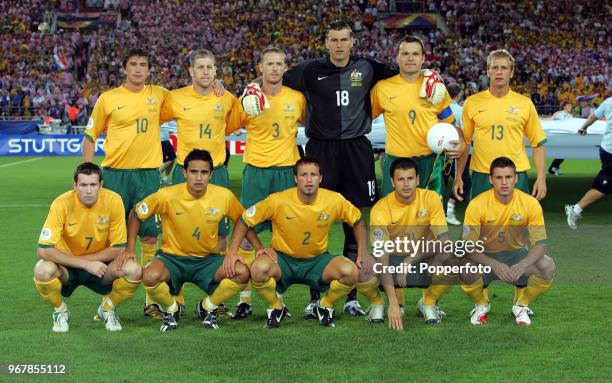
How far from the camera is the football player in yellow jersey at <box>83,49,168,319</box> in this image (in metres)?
6.96

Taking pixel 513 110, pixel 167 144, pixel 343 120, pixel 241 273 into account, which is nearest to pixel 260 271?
pixel 241 273

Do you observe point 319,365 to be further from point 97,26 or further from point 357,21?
point 97,26

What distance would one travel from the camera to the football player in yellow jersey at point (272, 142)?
6785mm

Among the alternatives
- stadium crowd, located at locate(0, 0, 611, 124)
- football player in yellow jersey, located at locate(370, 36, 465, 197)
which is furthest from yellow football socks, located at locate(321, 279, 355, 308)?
stadium crowd, located at locate(0, 0, 611, 124)

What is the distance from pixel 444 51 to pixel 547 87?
460cm

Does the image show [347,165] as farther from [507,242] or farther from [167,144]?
[167,144]

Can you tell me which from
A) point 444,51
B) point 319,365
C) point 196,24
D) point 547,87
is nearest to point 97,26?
point 196,24

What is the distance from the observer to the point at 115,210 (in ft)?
19.8

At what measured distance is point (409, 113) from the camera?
6695 mm

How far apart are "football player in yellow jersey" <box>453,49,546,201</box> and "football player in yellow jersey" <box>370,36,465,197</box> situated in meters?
0.21

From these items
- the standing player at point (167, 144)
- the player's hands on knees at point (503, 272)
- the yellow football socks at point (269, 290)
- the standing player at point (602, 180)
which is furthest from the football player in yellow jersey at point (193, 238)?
the standing player at point (167, 144)

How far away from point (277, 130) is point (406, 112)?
95 cm

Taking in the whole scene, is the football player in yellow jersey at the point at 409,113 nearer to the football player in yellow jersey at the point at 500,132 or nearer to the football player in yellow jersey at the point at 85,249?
the football player in yellow jersey at the point at 500,132

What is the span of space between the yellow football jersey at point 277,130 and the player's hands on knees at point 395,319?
4.93 feet
